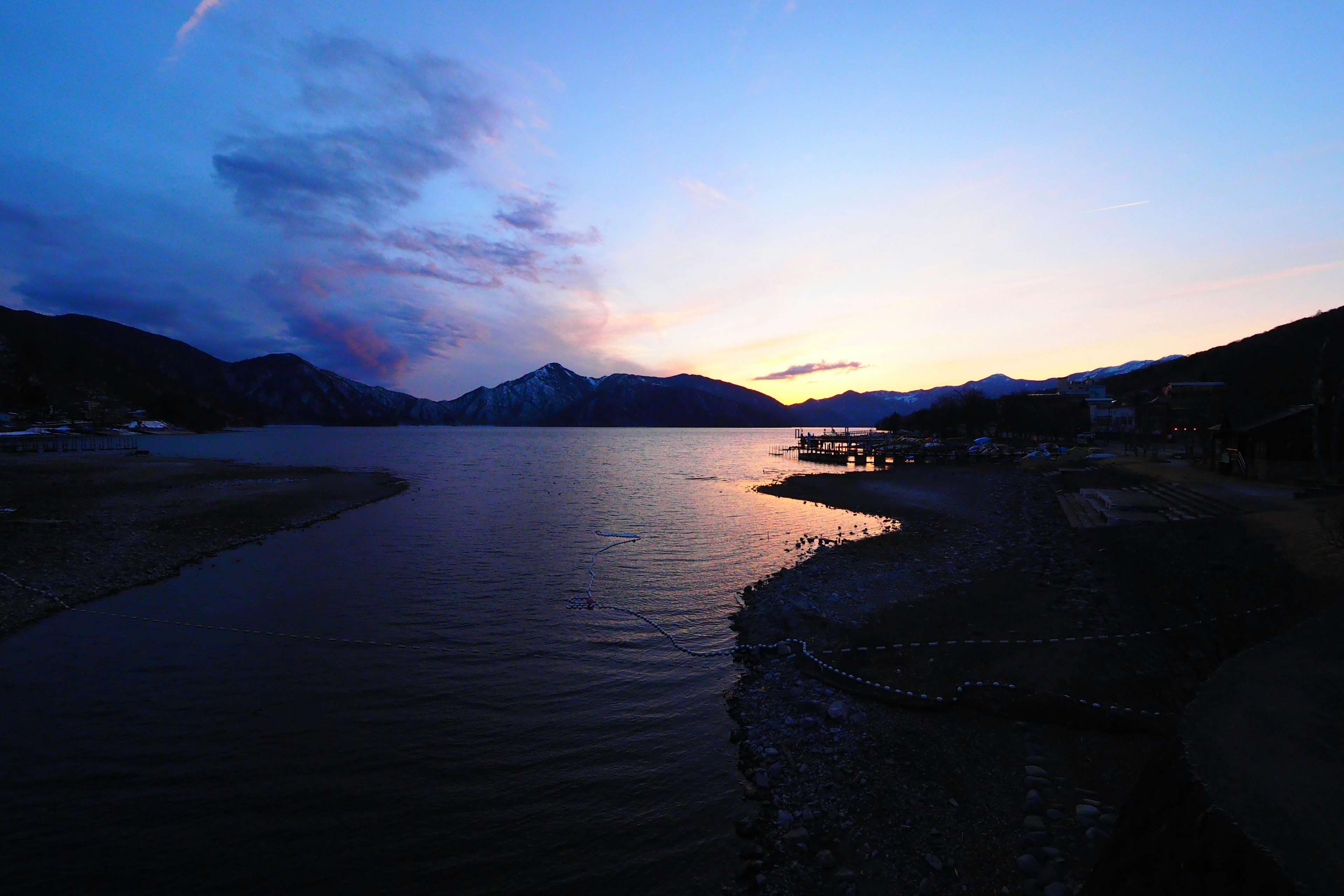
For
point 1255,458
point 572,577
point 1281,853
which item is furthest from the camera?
point 1255,458

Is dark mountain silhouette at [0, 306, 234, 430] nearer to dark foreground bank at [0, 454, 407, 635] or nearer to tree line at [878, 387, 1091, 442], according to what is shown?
dark foreground bank at [0, 454, 407, 635]

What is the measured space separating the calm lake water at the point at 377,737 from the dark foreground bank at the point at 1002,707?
1.11m

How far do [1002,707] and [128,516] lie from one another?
122 feet

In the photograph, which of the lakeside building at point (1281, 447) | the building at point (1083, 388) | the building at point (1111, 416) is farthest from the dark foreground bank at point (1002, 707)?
the building at point (1083, 388)

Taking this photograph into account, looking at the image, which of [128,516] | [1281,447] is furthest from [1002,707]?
[128,516]

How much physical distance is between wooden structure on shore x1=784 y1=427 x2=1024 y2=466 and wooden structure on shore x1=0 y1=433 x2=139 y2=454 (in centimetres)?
10392

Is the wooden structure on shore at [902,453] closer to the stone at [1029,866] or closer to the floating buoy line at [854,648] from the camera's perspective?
the floating buoy line at [854,648]

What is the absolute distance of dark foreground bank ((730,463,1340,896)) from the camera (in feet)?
20.2

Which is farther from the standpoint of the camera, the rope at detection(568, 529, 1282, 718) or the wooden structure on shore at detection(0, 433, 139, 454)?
the wooden structure on shore at detection(0, 433, 139, 454)

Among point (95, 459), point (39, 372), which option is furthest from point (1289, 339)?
point (39, 372)

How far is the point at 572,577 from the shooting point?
1981 centimetres

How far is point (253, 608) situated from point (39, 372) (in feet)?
665

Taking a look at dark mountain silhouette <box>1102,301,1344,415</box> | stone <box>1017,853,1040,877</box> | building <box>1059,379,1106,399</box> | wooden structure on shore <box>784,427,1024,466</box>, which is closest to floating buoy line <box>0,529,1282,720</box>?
stone <box>1017,853,1040,877</box>

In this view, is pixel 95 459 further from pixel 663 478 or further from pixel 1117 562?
pixel 1117 562
